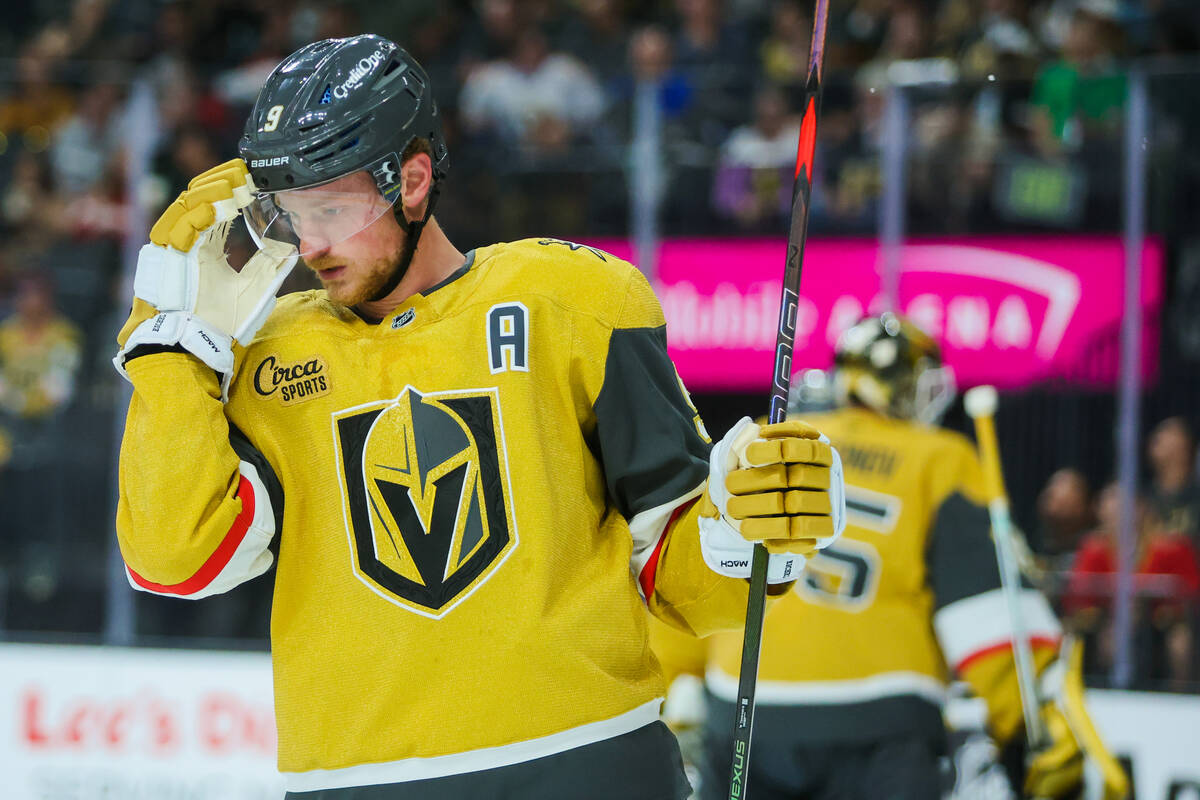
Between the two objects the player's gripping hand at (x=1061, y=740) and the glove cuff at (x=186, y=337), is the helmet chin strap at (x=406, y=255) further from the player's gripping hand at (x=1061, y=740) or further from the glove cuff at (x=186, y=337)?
the player's gripping hand at (x=1061, y=740)

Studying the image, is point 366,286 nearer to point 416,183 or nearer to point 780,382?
point 416,183

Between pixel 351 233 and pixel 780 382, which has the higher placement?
pixel 351 233

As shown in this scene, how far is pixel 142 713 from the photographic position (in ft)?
18.0

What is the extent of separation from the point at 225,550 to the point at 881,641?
1998 millimetres

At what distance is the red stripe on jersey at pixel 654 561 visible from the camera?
2.12 meters

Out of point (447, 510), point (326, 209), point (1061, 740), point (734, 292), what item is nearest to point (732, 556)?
point (447, 510)

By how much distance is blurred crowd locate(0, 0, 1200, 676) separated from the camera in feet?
18.5

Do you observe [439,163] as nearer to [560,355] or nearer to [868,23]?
[560,355]

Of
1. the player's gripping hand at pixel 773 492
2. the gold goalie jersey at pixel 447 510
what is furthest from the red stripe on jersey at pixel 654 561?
the player's gripping hand at pixel 773 492

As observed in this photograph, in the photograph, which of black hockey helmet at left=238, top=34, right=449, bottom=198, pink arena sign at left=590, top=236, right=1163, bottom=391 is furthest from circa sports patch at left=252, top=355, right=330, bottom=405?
pink arena sign at left=590, top=236, right=1163, bottom=391

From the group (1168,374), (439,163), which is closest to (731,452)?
(439,163)

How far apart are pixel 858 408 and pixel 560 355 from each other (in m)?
2.07

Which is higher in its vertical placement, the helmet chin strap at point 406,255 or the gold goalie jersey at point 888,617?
the helmet chin strap at point 406,255

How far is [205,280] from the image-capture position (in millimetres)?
2141
